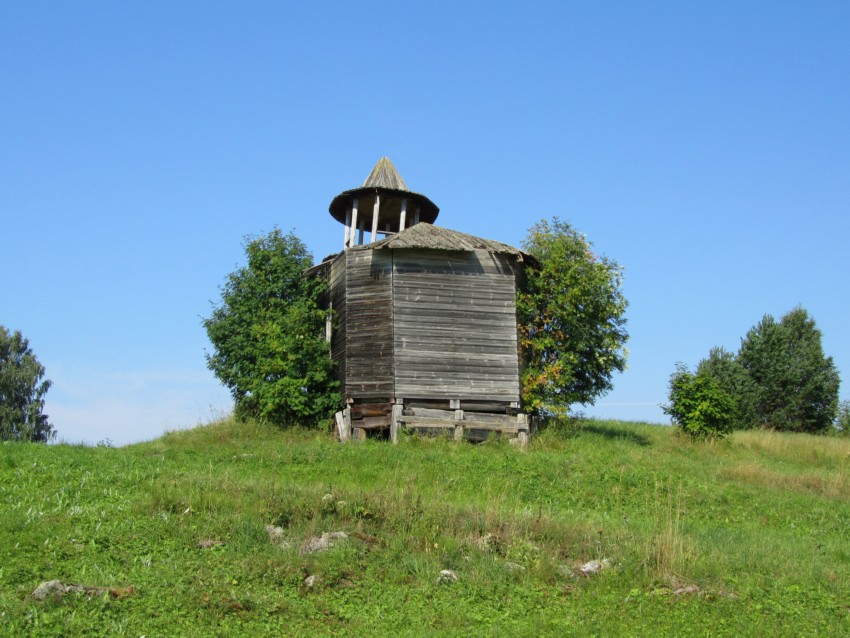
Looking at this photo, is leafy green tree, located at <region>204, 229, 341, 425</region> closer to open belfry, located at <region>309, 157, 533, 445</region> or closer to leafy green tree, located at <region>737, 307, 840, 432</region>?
open belfry, located at <region>309, 157, 533, 445</region>

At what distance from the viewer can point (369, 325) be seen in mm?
26938

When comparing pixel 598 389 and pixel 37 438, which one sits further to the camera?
pixel 37 438

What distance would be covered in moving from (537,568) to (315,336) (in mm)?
19549

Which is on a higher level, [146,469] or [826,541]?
[146,469]

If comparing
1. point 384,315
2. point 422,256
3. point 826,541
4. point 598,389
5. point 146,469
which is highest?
point 422,256

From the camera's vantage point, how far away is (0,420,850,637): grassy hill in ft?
28.8

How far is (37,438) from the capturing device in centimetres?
4725

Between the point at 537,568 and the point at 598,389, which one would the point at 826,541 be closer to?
the point at 537,568

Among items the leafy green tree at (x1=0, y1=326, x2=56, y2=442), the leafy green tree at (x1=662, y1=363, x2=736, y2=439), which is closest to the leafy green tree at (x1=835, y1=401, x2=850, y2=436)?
the leafy green tree at (x1=662, y1=363, x2=736, y2=439)

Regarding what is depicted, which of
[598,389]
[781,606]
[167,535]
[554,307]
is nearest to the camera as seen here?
[781,606]

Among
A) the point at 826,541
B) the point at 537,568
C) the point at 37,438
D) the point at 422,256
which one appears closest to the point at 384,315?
the point at 422,256

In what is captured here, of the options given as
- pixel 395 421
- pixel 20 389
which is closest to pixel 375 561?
pixel 395 421

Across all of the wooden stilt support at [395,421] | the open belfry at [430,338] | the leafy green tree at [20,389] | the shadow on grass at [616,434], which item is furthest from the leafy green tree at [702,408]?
the leafy green tree at [20,389]

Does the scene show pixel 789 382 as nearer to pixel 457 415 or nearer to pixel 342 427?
pixel 457 415
